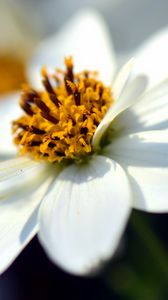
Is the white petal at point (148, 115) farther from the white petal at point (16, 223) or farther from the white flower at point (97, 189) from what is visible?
the white petal at point (16, 223)

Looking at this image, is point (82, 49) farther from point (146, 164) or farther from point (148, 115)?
point (146, 164)

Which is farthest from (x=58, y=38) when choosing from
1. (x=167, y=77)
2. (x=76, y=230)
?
(x=76, y=230)

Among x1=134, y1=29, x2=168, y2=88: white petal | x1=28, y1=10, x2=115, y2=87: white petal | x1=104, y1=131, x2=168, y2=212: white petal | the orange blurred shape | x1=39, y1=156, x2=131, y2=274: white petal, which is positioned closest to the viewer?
x1=39, y1=156, x2=131, y2=274: white petal

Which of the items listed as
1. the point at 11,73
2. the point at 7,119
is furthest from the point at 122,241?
the point at 11,73

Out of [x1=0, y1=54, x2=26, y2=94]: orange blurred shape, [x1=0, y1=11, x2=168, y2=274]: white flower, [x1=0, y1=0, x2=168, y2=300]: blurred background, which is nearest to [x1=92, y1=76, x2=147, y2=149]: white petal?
[x1=0, y1=11, x2=168, y2=274]: white flower

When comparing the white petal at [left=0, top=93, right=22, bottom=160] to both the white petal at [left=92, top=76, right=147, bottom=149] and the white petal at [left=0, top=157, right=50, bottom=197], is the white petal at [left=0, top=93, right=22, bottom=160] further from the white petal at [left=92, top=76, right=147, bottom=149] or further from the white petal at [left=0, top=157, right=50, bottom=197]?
the white petal at [left=92, top=76, right=147, bottom=149]

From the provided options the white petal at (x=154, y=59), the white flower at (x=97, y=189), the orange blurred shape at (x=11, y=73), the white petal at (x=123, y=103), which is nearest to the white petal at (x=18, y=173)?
the white flower at (x=97, y=189)

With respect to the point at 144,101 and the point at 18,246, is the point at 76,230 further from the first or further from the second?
the point at 144,101
